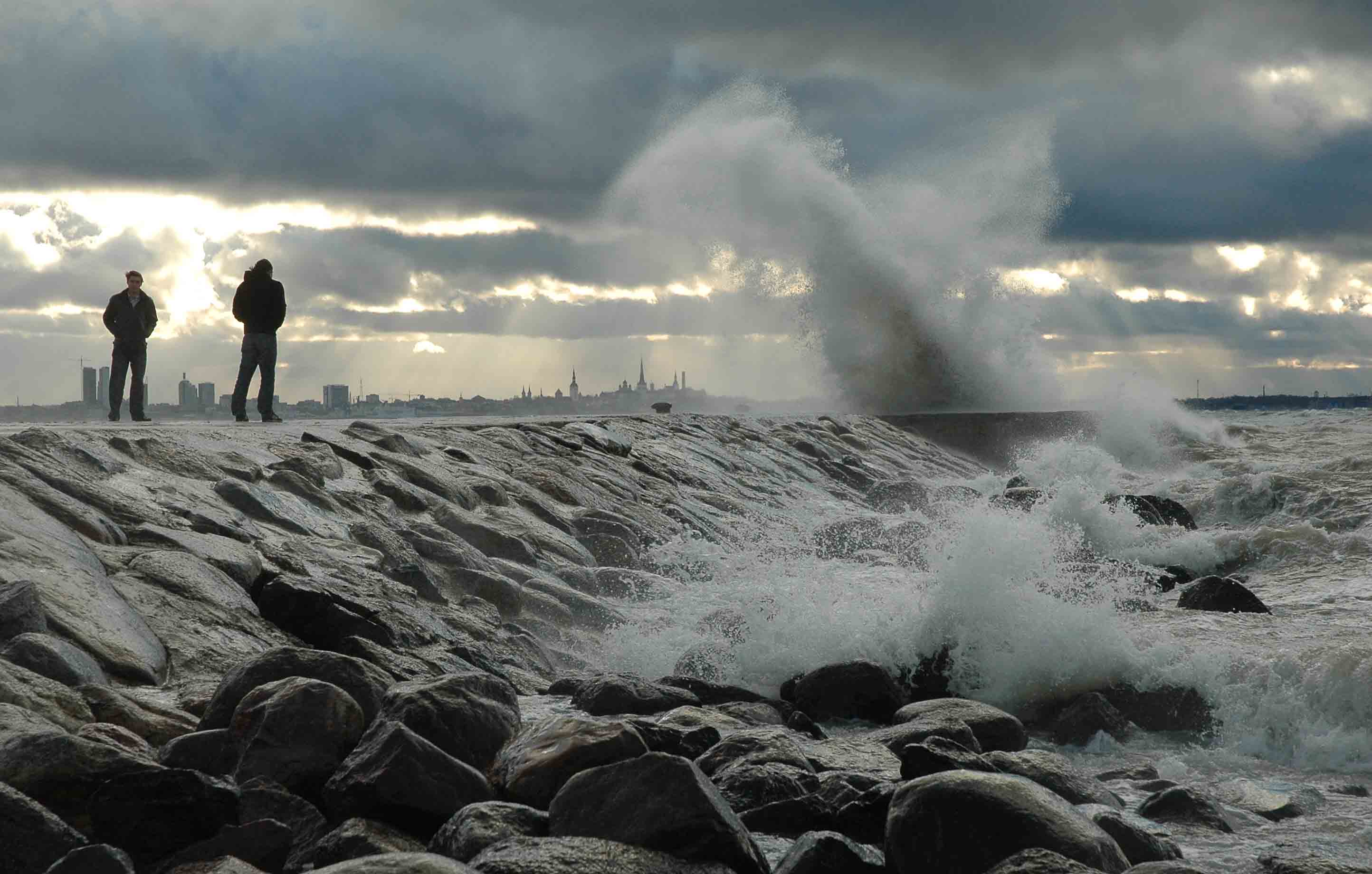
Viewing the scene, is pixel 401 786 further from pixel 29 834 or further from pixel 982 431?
pixel 982 431

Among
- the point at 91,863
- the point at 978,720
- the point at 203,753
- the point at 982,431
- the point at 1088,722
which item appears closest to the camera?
the point at 91,863

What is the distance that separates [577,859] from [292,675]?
1.49 meters

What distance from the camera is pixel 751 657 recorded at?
7129 mm

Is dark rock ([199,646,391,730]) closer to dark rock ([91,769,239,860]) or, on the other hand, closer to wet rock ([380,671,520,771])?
wet rock ([380,671,520,771])

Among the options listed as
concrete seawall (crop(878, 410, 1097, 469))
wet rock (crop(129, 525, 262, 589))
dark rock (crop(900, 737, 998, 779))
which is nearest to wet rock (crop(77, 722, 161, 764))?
wet rock (crop(129, 525, 262, 589))

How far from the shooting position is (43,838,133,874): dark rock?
3182 millimetres

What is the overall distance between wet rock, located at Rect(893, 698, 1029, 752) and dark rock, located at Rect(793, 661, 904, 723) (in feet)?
1.61

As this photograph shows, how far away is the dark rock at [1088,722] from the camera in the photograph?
20.4 ft

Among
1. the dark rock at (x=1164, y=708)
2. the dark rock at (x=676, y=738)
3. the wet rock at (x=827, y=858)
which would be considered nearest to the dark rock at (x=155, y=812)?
the dark rock at (x=676, y=738)

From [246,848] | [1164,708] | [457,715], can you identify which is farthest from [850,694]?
[246,848]

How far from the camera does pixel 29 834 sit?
3.28 metres

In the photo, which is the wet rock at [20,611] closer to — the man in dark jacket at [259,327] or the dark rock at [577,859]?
the dark rock at [577,859]

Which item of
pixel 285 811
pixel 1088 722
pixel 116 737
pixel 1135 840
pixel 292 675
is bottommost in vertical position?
pixel 1088 722

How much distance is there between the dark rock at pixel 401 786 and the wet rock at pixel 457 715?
0.20m
